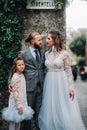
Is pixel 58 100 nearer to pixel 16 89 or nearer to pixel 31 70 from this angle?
pixel 31 70

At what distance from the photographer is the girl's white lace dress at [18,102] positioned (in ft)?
22.5

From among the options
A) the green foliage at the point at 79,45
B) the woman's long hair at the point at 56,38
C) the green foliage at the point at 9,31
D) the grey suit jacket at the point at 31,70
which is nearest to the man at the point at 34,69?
the grey suit jacket at the point at 31,70

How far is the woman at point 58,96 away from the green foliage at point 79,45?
171ft

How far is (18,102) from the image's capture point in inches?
269

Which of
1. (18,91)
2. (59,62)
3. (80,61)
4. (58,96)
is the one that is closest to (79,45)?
(80,61)

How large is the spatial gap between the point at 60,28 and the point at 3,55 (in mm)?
1335

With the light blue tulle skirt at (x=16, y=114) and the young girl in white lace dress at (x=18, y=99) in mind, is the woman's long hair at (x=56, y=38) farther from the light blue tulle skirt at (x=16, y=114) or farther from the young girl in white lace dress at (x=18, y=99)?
the light blue tulle skirt at (x=16, y=114)

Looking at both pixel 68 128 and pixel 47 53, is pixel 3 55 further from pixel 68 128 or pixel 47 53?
pixel 68 128

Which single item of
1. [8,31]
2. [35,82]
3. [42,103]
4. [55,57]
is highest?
[8,31]

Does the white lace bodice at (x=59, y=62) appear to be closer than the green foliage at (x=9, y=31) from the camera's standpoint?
Yes

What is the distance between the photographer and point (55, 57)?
7.26m

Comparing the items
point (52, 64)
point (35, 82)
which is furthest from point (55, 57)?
point (35, 82)

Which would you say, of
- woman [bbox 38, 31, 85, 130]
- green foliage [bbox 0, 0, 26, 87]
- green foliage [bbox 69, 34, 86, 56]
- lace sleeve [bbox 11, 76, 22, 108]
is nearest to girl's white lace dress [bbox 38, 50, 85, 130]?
woman [bbox 38, 31, 85, 130]

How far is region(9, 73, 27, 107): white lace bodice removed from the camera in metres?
6.85
